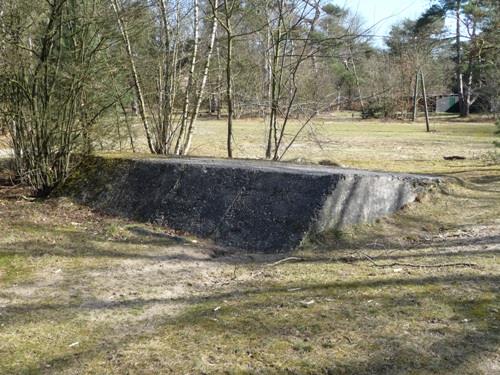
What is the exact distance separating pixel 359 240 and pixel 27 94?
4.62m

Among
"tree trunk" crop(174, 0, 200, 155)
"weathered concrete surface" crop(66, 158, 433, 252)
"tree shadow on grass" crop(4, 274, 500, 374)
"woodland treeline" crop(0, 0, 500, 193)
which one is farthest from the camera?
"tree trunk" crop(174, 0, 200, 155)

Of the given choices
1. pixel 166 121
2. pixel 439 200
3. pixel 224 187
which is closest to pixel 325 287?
pixel 224 187

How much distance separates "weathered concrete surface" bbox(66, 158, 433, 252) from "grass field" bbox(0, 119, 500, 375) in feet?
0.71

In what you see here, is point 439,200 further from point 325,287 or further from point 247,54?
point 247,54

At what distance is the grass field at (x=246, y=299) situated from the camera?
2.96 m

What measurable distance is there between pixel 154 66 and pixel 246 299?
22.8 ft

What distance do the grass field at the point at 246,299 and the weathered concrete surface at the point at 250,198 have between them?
22cm

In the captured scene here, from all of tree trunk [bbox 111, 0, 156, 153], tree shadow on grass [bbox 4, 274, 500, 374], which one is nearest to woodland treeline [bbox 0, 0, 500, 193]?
tree trunk [bbox 111, 0, 156, 153]

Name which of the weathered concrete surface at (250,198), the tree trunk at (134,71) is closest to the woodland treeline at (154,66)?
the tree trunk at (134,71)

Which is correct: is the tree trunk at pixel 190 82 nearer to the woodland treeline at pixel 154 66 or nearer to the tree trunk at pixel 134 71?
the woodland treeline at pixel 154 66

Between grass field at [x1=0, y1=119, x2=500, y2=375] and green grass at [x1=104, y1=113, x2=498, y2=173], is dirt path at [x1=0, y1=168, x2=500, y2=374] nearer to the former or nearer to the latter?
grass field at [x1=0, y1=119, x2=500, y2=375]

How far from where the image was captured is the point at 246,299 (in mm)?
3961

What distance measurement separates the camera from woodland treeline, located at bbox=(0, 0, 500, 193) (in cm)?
686

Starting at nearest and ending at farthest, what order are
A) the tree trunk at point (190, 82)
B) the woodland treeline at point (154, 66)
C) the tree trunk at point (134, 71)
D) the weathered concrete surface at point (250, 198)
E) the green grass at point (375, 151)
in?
the weathered concrete surface at point (250, 198) < the woodland treeline at point (154, 66) < the tree trunk at point (134, 71) < the tree trunk at point (190, 82) < the green grass at point (375, 151)
